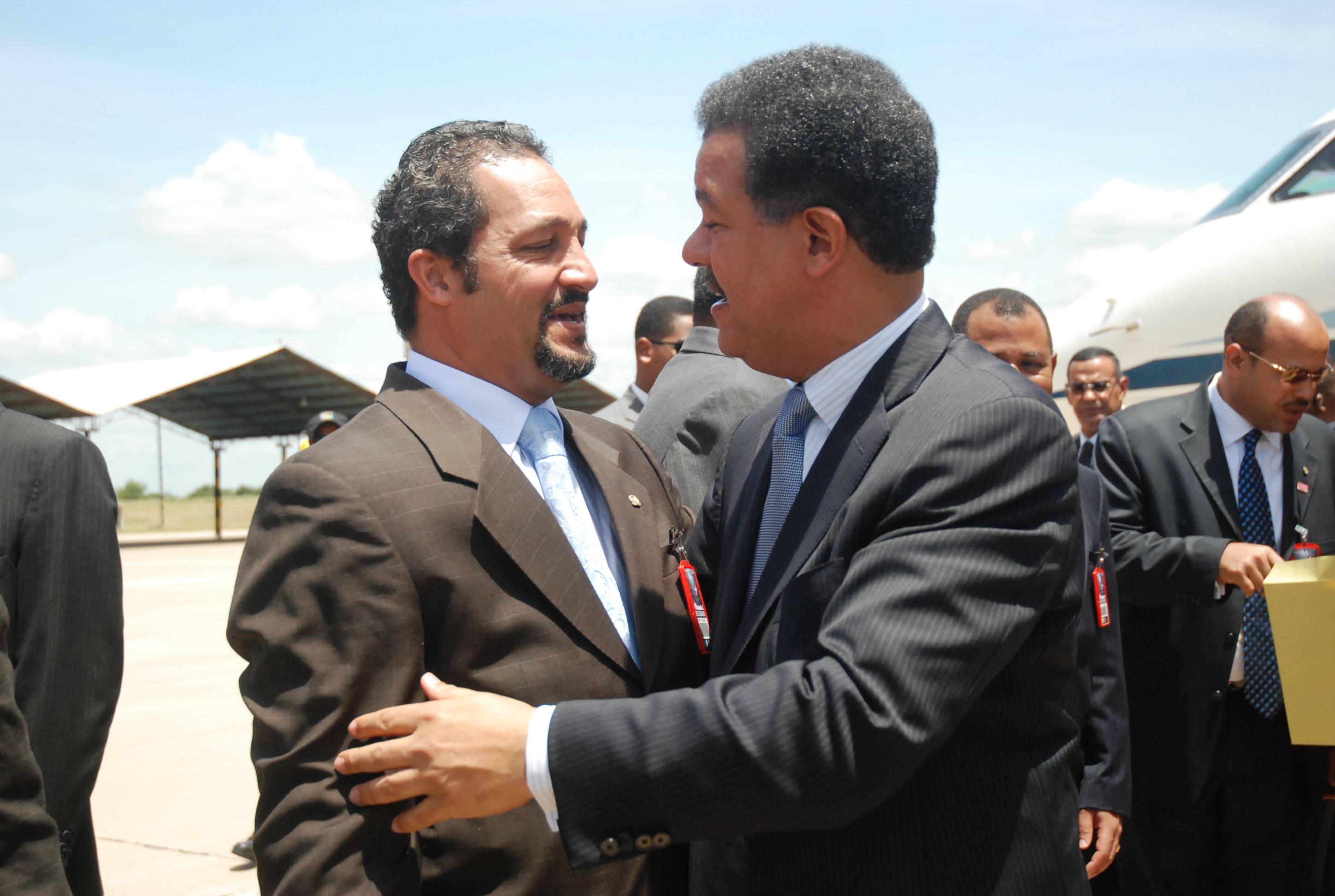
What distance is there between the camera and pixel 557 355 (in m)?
2.33

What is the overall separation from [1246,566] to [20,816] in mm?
3537


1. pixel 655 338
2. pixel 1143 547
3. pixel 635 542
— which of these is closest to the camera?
pixel 635 542

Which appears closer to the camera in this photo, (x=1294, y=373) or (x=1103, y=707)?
(x=1103, y=707)

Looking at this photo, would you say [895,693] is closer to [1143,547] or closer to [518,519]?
[518,519]

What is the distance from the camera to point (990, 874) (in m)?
1.60

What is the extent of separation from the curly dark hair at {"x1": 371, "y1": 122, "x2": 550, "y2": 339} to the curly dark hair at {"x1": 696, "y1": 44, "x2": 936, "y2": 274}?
0.69m

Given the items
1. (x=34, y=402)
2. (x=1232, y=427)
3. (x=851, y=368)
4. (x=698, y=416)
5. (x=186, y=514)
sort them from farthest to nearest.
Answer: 1. (x=186, y=514)
2. (x=34, y=402)
3. (x=1232, y=427)
4. (x=698, y=416)
5. (x=851, y=368)

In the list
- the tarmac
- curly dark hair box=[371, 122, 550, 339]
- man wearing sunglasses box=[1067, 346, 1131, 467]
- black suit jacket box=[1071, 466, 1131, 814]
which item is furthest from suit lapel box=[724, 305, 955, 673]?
man wearing sunglasses box=[1067, 346, 1131, 467]

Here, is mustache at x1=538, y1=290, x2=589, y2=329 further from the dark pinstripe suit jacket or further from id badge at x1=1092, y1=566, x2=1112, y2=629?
id badge at x1=1092, y1=566, x2=1112, y2=629

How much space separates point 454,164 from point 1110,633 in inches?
87.2

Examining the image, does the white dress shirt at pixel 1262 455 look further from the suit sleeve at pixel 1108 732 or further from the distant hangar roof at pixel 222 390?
the distant hangar roof at pixel 222 390

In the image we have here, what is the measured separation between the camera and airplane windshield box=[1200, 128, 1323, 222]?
29.4 feet

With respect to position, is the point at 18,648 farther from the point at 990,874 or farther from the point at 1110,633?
the point at 1110,633

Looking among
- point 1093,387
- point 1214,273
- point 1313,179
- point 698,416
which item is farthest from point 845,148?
point 1313,179
